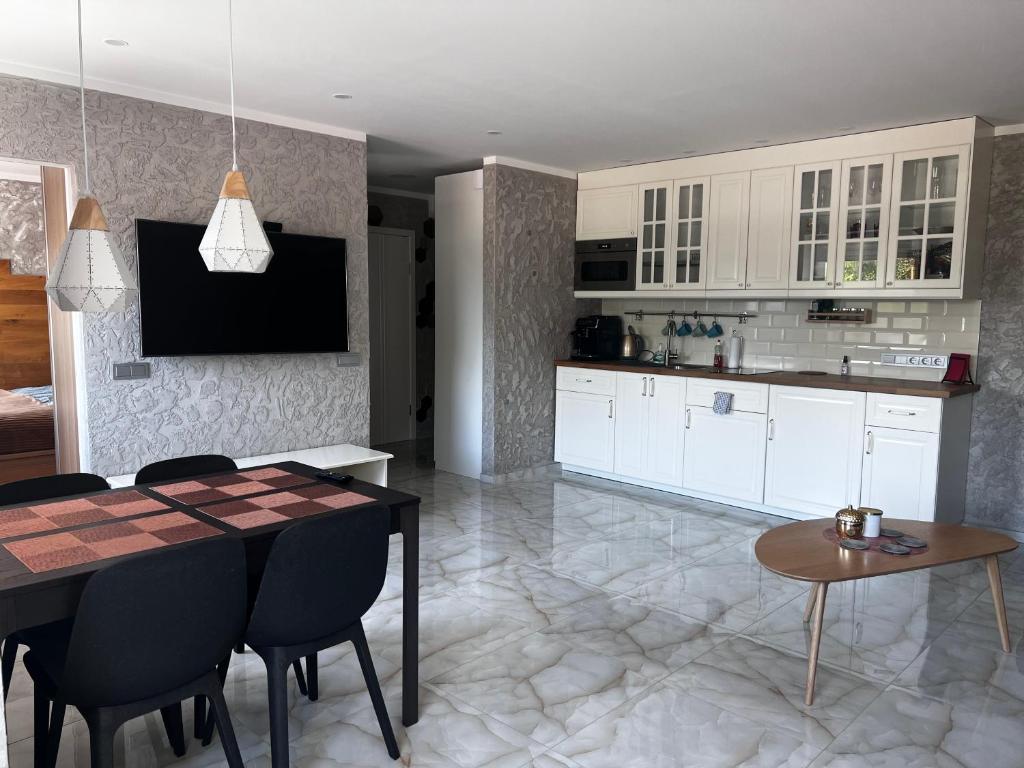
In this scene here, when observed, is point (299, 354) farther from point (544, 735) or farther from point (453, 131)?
point (544, 735)

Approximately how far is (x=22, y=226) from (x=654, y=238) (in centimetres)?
569

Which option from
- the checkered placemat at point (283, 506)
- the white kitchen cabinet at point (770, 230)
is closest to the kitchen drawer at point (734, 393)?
the white kitchen cabinet at point (770, 230)

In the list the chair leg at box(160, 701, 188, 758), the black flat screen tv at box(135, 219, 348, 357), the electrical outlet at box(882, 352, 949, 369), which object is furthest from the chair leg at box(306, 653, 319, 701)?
the electrical outlet at box(882, 352, 949, 369)

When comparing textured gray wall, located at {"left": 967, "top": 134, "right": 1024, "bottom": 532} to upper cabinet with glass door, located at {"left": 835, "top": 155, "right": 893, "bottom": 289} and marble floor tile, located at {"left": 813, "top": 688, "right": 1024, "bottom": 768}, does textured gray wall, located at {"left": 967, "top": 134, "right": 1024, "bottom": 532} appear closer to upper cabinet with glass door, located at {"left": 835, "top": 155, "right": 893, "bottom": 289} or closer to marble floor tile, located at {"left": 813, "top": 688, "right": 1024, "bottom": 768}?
upper cabinet with glass door, located at {"left": 835, "top": 155, "right": 893, "bottom": 289}

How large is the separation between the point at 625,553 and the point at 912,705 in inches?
72.2

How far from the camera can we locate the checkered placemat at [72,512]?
2.21 metres

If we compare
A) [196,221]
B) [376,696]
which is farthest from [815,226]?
[376,696]

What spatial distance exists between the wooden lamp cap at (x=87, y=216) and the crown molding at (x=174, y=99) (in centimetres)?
216

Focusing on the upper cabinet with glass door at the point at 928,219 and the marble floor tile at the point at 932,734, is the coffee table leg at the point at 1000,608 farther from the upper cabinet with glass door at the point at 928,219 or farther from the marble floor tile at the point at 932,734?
the upper cabinet with glass door at the point at 928,219

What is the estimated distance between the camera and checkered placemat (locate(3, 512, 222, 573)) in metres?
1.95

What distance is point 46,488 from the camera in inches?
102

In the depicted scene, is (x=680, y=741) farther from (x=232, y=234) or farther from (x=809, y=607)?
(x=232, y=234)

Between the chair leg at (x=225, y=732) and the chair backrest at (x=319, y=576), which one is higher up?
the chair backrest at (x=319, y=576)

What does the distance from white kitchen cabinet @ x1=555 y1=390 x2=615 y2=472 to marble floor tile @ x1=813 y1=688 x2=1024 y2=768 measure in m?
3.35
